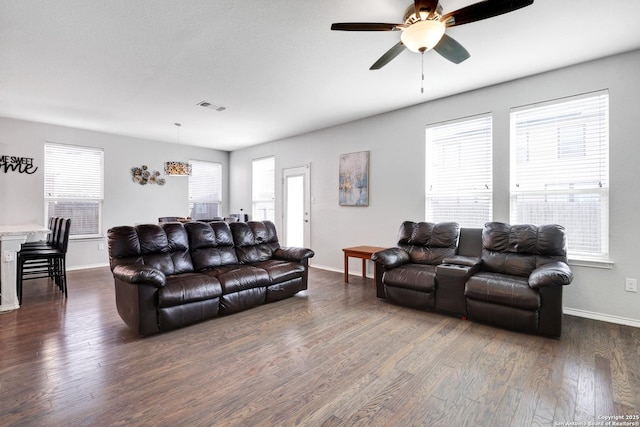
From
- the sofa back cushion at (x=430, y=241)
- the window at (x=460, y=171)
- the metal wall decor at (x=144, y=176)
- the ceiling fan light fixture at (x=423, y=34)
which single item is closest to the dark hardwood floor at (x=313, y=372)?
the sofa back cushion at (x=430, y=241)

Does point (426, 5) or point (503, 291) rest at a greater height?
point (426, 5)

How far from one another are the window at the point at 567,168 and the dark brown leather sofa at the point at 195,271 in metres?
2.88

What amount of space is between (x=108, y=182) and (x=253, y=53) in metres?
4.82

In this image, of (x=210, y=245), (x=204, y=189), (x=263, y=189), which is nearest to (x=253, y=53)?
(x=210, y=245)

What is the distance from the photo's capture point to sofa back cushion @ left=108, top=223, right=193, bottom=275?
129 inches

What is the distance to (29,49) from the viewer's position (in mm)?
2969

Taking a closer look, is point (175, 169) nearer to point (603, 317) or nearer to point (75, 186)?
point (75, 186)

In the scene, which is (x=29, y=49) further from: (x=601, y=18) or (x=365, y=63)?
(x=601, y=18)

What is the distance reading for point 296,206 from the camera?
655 cm

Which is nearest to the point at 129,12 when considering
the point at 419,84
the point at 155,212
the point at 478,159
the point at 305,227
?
the point at 419,84

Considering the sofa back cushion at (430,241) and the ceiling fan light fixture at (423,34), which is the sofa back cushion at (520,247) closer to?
the sofa back cushion at (430,241)

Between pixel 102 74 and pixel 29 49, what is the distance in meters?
0.64

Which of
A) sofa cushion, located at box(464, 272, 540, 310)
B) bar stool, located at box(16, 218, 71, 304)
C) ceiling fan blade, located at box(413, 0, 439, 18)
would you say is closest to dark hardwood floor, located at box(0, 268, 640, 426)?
sofa cushion, located at box(464, 272, 540, 310)

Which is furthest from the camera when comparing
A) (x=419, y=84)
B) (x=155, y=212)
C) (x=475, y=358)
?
(x=155, y=212)
